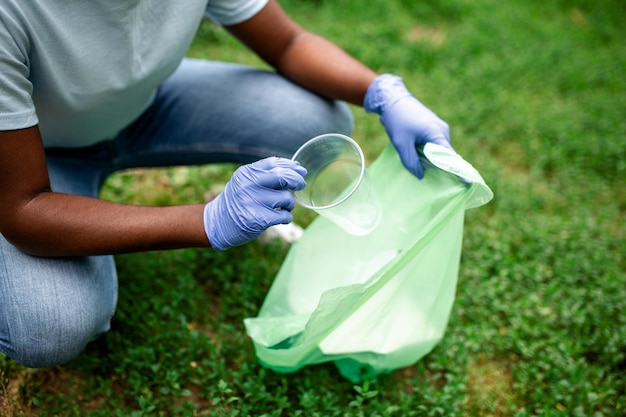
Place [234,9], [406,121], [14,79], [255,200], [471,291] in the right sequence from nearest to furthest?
[14,79] → [255,200] → [406,121] → [234,9] → [471,291]

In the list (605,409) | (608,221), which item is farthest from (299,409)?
(608,221)

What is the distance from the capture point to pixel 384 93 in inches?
61.1

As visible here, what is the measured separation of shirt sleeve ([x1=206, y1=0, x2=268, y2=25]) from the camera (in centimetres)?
155

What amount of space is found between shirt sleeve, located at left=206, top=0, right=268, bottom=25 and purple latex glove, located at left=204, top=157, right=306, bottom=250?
0.57 meters

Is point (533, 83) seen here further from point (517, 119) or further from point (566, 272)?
point (566, 272)

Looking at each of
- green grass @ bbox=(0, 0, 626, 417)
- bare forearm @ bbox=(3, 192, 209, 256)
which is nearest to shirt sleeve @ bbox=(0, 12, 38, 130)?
bare forearm @ bbox=(3, 192, 209, 256)

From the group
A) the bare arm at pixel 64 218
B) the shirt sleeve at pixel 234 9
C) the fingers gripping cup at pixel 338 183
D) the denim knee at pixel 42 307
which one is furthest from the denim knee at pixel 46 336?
the shirt sleeve at pixel 234 9

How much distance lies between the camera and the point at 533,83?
117 inches

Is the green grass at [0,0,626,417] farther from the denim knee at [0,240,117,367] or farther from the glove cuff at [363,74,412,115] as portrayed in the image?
the glove cuff at [363,74,412,115]

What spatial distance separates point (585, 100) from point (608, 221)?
0.89 meters

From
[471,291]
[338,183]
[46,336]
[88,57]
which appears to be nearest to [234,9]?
[88,57]

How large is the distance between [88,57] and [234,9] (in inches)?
18.1

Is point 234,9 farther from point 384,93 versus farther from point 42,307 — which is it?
point 42,307

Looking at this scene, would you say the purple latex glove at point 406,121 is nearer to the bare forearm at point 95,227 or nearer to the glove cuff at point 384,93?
the glove cuff at point 384,93
